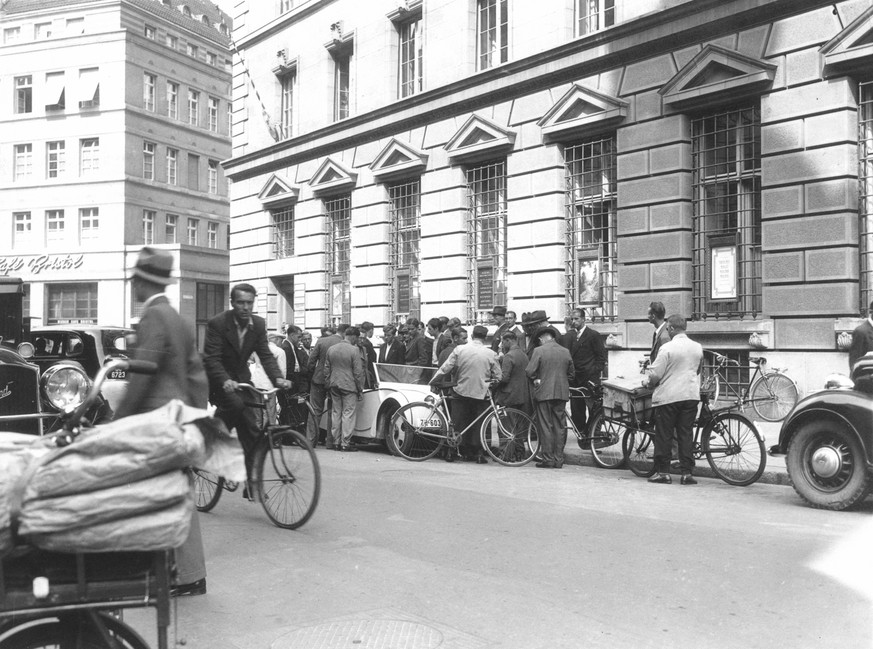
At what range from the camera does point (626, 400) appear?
10984 millimetres

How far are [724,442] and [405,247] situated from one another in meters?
13.8

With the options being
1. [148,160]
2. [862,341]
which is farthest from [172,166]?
[862,341]

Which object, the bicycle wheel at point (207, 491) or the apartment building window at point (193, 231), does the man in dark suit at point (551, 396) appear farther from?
the apartment building window at point (193, 231)

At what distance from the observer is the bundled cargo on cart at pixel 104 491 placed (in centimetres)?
277

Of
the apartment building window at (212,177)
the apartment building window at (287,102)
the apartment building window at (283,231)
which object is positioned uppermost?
the apartment building window at (212,177)

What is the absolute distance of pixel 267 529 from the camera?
7539 millimetres

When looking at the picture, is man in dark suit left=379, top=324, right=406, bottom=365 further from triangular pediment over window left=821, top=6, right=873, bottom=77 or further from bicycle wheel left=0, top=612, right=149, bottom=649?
bicycle wheel left=0, top=612, right=149, bottom=649

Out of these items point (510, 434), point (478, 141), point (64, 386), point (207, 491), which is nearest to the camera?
point (207, 491)

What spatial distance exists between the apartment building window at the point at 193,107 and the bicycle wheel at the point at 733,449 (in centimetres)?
4460

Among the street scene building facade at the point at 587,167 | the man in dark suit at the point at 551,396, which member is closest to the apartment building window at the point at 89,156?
the street scene building facade at the point at 587,167

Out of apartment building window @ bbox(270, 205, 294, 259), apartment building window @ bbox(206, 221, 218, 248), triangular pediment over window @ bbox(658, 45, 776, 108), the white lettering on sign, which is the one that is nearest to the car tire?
triangular pediment over window @ bbox(658, 45, 776, 108)

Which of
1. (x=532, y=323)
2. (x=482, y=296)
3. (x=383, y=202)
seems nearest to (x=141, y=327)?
(x=532, y=323)

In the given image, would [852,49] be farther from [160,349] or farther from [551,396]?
[160,349]

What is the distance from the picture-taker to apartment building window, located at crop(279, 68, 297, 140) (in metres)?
27.6
